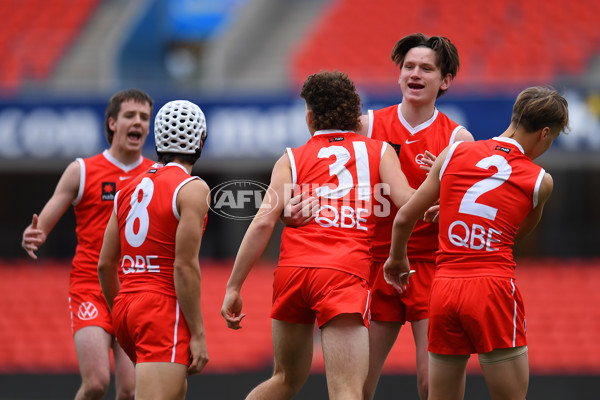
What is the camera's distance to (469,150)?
4539mm

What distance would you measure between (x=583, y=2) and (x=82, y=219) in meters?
13.0

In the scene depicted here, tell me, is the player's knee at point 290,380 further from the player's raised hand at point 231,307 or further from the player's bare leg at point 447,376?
the player's bare leg at point 447,376

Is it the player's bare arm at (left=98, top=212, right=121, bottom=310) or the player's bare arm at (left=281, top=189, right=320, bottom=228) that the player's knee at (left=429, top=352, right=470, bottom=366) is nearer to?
the player's bare arm at (left=281, top=189, right=320, bottom=228)

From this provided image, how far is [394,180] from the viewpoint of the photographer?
15.6 ft

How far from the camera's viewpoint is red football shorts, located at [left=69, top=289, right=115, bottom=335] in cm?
595

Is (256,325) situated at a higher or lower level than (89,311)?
lower

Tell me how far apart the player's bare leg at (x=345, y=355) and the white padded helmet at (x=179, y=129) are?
1.31 m

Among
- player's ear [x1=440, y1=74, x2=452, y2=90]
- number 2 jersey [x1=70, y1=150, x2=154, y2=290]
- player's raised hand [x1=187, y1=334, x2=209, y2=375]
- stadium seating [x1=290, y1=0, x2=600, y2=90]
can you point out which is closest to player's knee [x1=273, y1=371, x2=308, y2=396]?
player's raised hand [x1=187, y1=334, x2=209, y2=375]

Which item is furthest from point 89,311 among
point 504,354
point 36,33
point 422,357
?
point 36,33

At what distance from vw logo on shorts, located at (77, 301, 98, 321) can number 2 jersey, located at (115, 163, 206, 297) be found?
1351 millimetres

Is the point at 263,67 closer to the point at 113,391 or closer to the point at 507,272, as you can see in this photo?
the point at 113,391

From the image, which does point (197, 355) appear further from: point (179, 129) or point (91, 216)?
point (91, 216)

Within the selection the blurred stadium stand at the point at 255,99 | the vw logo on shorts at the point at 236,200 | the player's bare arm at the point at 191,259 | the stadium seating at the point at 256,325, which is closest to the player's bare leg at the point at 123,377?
the player's bare arm at the point at 191,259

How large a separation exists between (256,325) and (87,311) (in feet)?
24.0
